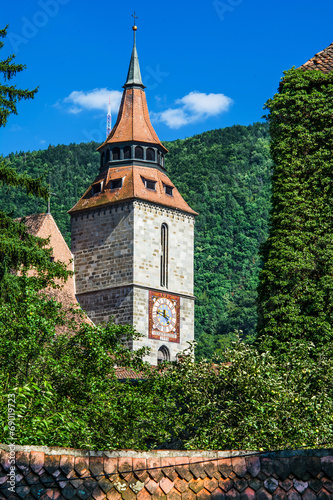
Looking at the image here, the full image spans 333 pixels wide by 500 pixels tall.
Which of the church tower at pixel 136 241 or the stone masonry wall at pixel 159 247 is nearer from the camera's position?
the church tower at pixel 136 241

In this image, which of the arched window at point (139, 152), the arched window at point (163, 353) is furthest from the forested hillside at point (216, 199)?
the arched window at point (163, 353)

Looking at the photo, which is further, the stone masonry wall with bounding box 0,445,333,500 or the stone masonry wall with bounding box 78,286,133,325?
the stone masonry wall with bounding box 78,286,133,325

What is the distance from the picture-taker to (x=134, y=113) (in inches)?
2087

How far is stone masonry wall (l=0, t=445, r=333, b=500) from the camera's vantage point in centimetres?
995

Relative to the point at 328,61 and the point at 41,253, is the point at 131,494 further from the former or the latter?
the point at 328,61

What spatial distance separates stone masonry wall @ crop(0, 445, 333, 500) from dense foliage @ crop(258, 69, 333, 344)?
1252 centimetres

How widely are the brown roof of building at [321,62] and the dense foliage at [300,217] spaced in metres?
0.52

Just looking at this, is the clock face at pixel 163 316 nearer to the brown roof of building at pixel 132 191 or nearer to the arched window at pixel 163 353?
the arched window at pixel 163 353

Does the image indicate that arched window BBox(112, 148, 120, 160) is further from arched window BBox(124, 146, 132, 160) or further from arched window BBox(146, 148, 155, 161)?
arched window BBox(146, 148, 155, 161)

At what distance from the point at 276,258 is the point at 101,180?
29286mm

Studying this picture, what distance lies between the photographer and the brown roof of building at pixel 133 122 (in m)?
51.9

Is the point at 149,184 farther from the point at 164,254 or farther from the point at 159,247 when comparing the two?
the point at 164,254

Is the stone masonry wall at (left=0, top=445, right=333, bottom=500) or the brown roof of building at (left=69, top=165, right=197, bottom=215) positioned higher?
the brown roof of building at (left=69, top=165, right=197, bottom=215)

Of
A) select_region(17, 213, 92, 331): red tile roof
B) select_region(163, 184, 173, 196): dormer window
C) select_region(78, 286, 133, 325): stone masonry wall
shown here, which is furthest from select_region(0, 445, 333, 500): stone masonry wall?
select_region(163, 184, 173, 196): dormer window
